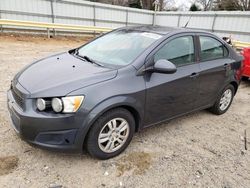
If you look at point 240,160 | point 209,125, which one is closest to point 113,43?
point 209,125

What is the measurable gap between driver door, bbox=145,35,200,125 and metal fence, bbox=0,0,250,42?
39.2ft

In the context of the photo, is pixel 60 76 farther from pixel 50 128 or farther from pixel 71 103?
pixel 50 128

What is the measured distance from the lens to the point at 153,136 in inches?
140

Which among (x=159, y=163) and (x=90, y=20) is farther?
(x=90, y=20)

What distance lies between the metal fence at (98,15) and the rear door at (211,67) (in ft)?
38.5

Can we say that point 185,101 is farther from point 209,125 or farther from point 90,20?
point 90,20

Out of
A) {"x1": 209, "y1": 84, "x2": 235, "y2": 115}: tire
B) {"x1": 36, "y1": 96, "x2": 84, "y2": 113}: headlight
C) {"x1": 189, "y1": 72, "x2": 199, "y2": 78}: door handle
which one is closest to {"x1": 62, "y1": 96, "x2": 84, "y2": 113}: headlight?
{"x1": 36, "y1": 96, "x2": 84, "y2": 113}: headlight

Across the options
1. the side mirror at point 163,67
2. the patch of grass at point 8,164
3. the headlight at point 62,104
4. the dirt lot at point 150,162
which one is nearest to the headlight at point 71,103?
the headlight at point 62,104

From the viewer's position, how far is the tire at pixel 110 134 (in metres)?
2.68

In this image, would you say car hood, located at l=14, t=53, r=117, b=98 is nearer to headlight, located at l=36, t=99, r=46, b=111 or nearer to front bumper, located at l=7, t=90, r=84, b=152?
headlight, located at l=36, t=99, r=46, b=111

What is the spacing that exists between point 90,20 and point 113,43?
12864mm

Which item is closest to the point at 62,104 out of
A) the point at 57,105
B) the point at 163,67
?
Answer: the point at 57,105

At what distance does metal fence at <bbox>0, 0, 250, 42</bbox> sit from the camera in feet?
42.4

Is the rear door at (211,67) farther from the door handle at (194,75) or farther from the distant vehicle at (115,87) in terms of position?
the door handle at (194,75)
